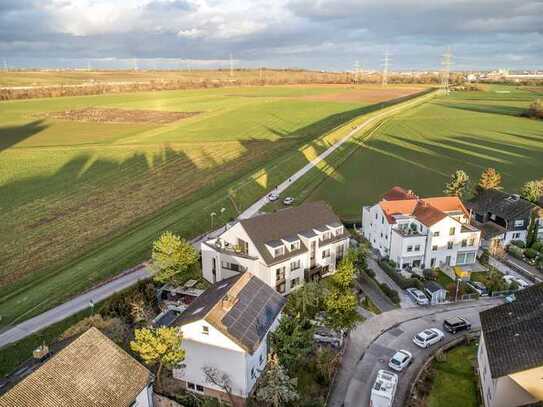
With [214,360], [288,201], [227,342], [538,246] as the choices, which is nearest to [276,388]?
[227,342]

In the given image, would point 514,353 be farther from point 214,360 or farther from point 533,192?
point 533,192

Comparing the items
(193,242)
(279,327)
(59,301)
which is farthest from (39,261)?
(279,327)

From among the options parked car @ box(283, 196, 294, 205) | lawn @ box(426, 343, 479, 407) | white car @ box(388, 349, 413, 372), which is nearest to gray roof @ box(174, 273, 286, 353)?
white car @ box(388, 349, 413, 372)

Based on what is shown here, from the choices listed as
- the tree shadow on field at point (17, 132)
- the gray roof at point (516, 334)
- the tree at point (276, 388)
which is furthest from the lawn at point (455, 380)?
the tree shadow on field at point (17, 132)

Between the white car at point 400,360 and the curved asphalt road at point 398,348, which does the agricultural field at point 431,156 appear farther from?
the white car at point 400,360

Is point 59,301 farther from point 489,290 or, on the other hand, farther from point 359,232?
point 489,290

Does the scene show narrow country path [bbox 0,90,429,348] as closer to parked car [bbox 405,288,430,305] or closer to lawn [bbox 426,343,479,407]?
parked car [bbox 405,288,430,305]
